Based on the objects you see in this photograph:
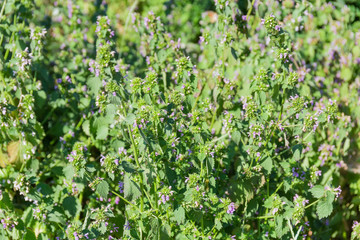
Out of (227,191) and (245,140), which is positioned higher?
(245,140)

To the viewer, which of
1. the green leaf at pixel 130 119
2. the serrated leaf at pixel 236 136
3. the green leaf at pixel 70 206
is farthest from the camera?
the green leaf at pixel 70 206

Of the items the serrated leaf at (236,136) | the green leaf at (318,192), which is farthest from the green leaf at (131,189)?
the green leaf at (318,192)

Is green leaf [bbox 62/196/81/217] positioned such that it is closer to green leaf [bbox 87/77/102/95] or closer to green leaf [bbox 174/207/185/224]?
green leaf [bbox 87/77/102/95]

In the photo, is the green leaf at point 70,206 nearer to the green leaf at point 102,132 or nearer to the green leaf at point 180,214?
the green leaf at point 102,132

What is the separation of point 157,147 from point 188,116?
1.36ft

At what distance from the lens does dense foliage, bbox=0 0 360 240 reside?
247 centimetres

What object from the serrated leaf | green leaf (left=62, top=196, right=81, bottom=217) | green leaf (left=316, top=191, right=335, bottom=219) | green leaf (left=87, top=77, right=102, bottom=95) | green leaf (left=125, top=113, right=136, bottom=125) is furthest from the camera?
green leaf (left=62, top=196, right=81, bottom=217)

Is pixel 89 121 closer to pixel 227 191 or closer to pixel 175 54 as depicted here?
pixel 175 54

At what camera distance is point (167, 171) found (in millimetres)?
2549

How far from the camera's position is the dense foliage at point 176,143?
2.47 m

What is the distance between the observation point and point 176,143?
2561mm

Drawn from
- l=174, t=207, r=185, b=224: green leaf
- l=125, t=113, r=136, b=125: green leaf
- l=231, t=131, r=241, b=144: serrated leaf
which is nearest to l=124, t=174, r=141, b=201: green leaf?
l=174, t=207, r=185, b=224: green leaf

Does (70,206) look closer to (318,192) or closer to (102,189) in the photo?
(102,189)

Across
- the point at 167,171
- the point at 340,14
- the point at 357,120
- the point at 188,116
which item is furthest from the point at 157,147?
the point at 340,14
